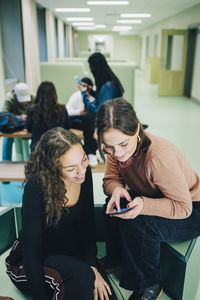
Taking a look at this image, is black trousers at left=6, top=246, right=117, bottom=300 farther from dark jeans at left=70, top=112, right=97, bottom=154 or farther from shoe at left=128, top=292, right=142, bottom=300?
dark jeans at left=70, top=112, right=97, bottom=154

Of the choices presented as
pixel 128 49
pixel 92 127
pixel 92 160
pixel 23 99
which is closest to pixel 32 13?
pixel 23 99

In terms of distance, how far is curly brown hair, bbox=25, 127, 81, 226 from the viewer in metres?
1.27

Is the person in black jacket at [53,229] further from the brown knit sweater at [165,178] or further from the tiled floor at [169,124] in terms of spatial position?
the tiled floor at [169,124]

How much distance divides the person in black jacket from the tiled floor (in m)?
0.59

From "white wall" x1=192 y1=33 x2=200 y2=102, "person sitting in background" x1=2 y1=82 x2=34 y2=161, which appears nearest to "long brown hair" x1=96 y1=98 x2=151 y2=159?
"person sitting in background" x1=2 y1=82 x2=34 y2=161

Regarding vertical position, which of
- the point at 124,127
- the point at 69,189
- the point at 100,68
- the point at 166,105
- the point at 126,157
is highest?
the point at 100,68

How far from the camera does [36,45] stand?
24.0 ft

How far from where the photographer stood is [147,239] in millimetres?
1345

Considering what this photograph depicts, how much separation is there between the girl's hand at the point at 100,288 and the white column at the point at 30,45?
19.8ft

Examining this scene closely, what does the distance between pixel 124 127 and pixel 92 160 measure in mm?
1846

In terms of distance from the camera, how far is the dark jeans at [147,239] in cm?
135

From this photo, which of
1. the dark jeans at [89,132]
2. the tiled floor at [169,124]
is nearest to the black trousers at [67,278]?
the tiled floor at [169,124]

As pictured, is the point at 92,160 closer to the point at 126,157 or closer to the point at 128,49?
the point at 126,157

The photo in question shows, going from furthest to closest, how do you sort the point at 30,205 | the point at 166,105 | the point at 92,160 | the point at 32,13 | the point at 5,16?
the point at 166,105, the point at 32,13, the point at 5,16, the point at 92,160, the point at 30,205
